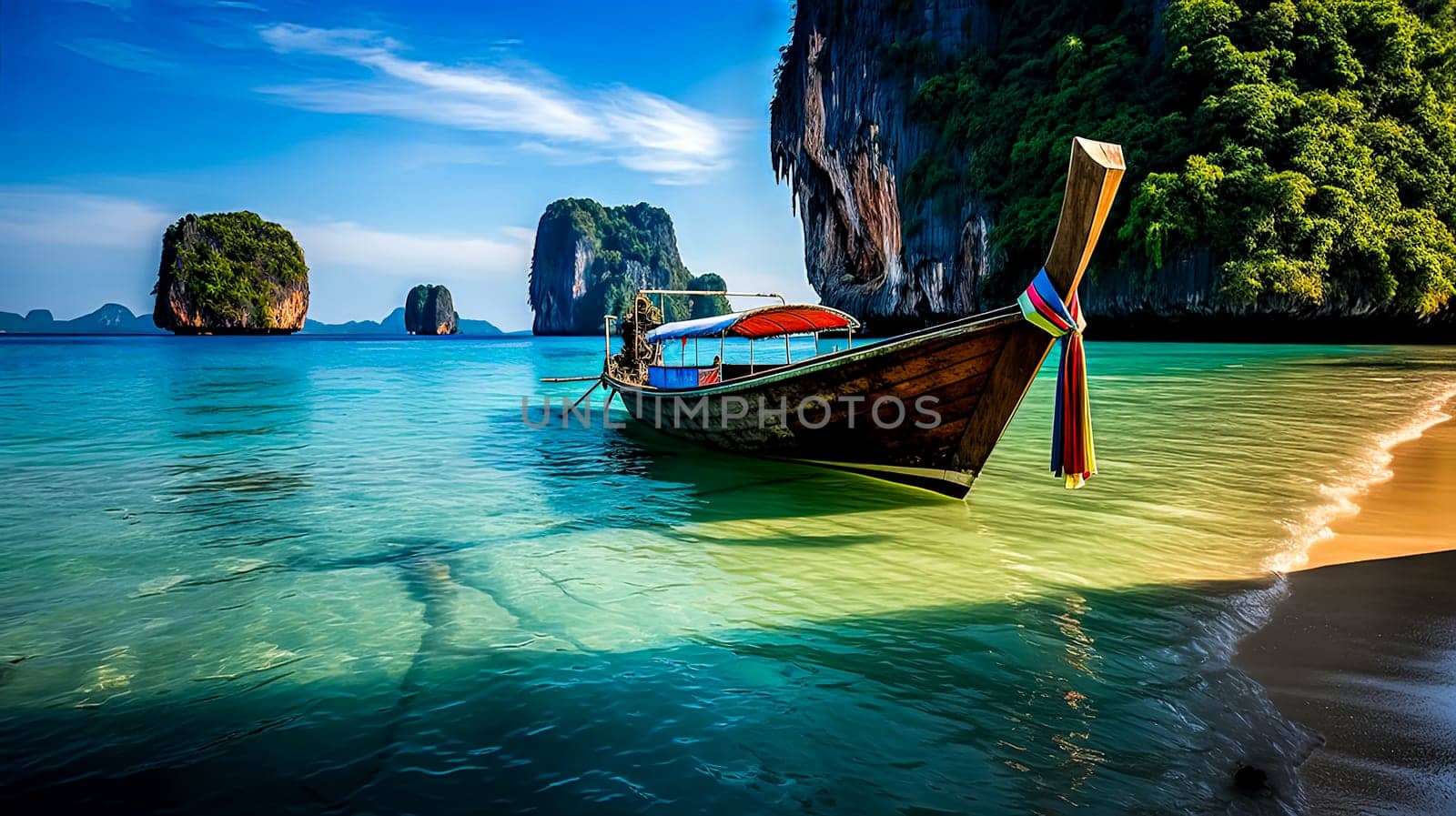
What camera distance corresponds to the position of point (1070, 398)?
4.83m

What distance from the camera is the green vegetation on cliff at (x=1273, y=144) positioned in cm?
2480

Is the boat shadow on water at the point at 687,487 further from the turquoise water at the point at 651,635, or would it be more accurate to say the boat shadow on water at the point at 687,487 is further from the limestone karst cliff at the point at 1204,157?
the limestone karst cliff at the point at 1204,157

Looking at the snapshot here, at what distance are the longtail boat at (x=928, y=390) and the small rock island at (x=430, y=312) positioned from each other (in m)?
158

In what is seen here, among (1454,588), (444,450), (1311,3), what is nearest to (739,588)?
(1454,588)

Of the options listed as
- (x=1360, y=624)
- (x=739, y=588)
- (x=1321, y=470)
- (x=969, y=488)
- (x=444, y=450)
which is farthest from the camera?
(x=444, y=450)

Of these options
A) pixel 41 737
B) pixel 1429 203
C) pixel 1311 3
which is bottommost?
pixel 41 737

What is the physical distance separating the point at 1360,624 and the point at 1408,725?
111 cm

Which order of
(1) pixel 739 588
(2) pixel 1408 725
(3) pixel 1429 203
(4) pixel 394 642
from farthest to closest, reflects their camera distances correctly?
1. (3) pixel 1429 203
2. (1) pixel 739 588
3. (4) pixel 394 642
4. (2) pixel 1408 725

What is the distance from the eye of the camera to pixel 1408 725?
8.89 feet

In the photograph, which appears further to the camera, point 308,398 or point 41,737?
point 308,398

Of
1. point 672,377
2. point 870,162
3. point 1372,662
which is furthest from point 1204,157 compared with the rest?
point 1372,662

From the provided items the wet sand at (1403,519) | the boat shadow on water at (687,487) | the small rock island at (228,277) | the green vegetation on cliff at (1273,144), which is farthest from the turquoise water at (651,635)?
the small rock island at (228,277)

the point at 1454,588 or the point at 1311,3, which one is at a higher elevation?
the point at 1311,3

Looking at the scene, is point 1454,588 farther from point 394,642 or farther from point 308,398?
point 308,398
